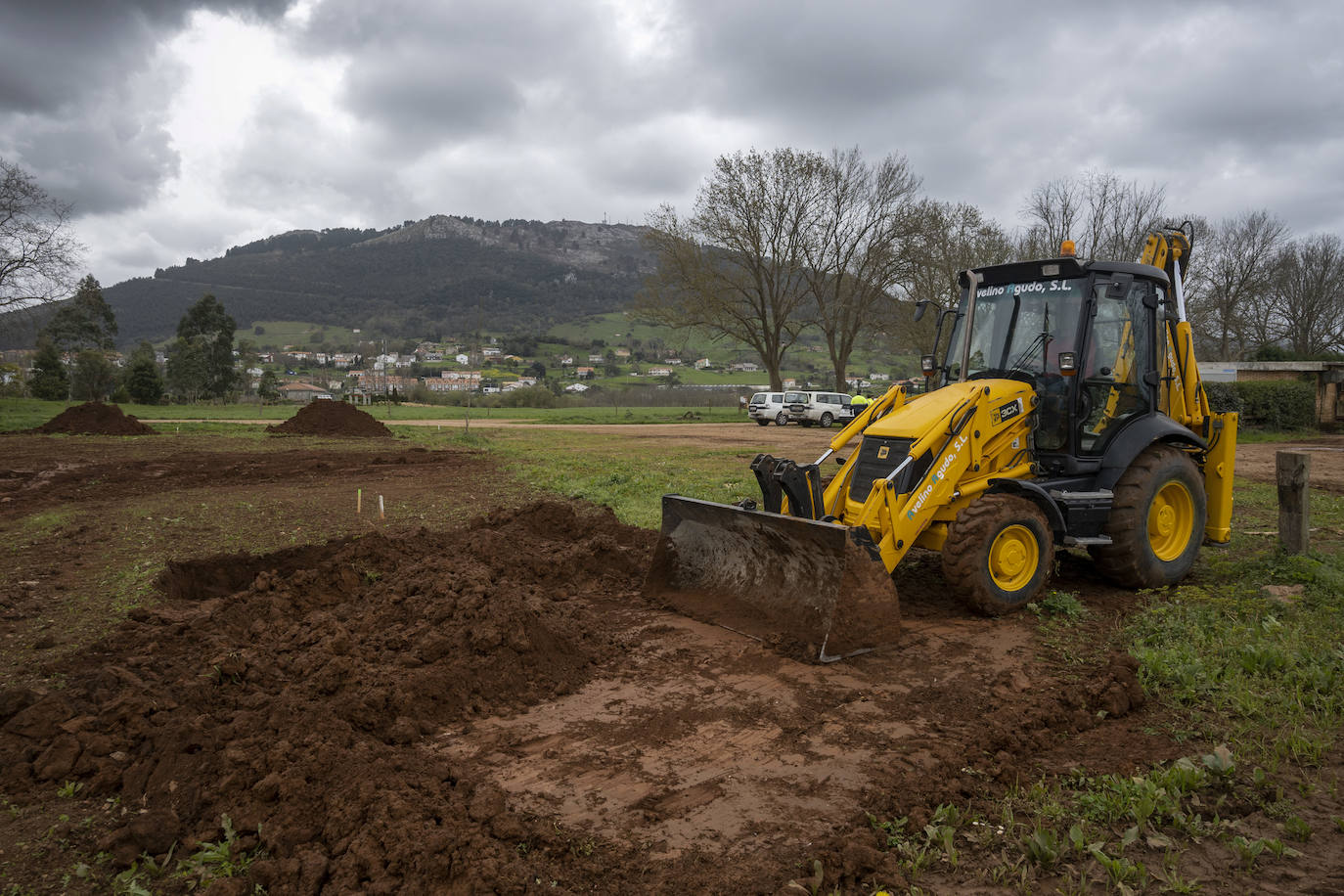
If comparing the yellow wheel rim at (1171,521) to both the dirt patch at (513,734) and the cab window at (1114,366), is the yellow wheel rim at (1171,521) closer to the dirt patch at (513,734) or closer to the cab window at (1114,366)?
the cab window at (1114,366)

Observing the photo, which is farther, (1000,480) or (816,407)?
(816,407)

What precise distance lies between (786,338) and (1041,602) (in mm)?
42833

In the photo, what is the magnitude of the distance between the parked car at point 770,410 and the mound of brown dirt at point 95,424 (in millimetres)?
25461

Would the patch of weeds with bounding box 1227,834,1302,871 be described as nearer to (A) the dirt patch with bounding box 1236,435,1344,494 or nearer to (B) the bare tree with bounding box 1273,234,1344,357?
(A) the dirt patch with bounding box 1236,435,1344,494

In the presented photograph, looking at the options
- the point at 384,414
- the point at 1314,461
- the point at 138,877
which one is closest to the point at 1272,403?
the point at 1314,461

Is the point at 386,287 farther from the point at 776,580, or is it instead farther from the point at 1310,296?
the point at 776,580

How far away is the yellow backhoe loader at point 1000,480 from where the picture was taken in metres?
5.86

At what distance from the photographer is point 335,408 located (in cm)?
2797

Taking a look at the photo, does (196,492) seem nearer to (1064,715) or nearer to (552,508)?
(552,508)

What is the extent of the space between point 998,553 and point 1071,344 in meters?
2.13

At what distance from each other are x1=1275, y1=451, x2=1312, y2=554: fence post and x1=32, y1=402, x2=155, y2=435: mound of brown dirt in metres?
28.9

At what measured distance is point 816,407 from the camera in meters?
39.2

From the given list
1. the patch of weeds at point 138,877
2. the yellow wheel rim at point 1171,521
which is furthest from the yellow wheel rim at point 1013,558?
the patch of weeds at point 138,877

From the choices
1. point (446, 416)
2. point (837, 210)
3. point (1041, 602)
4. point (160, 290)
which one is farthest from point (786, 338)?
point (160, 290)
